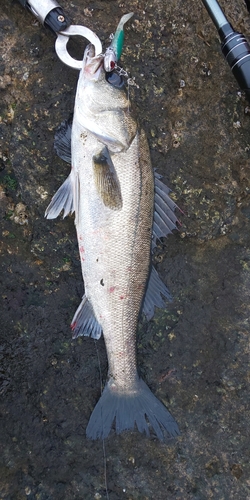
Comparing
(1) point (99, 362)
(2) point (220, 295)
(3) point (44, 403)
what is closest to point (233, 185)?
(2) point (220, 295)

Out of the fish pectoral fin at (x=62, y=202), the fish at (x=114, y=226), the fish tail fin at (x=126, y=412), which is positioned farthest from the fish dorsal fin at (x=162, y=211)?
the fish tail fin at (x=126, y=412)

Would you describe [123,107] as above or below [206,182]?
above

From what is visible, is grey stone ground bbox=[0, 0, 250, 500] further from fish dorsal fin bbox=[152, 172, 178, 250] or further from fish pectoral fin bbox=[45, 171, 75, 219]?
fish dorsal fin bbox=[152, 172, 178, 250]

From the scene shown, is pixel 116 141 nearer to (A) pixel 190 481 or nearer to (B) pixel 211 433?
(B) pixel 211 433

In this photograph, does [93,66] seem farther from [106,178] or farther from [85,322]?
[85,322]

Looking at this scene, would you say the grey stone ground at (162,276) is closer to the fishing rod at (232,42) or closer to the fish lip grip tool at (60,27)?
the fish lip grip tool at (60,27)

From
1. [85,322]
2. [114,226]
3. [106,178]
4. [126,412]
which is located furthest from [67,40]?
[126,412]

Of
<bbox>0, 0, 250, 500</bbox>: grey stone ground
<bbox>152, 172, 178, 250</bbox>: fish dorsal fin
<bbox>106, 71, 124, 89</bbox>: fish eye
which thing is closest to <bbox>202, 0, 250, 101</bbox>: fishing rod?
<bbox>0, 0, 250, 500</bbox>: grey stone ground
